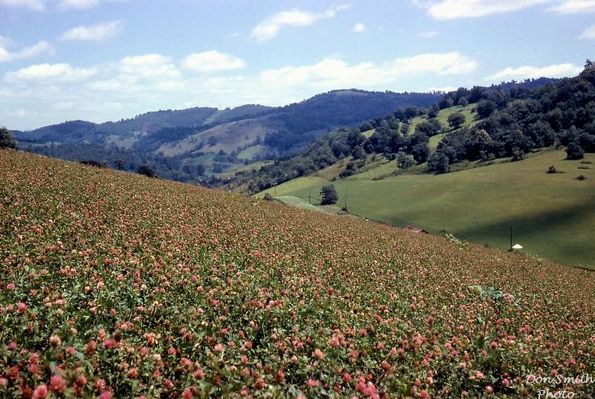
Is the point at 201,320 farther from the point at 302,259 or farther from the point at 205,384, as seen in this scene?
the point at 302,259

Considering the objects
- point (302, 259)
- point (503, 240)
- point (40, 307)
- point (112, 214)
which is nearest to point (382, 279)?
point (302, 259)

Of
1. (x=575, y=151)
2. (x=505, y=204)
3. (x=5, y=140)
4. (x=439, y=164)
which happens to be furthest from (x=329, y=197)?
(x=5, y=140)

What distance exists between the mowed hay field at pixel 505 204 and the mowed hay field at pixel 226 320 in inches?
2417

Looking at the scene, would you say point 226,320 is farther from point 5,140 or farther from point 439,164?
point 439,164

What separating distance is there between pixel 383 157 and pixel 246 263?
7495 inches

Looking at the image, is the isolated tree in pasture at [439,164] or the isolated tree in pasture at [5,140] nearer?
the isolated tree in pasture at [5,140]

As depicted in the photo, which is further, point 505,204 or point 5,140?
point 505,204

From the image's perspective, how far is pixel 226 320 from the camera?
8273 mm

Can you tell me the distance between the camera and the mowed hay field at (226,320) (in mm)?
5535

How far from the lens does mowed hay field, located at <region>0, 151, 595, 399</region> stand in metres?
5.54

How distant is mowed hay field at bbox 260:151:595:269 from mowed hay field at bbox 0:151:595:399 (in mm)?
61385

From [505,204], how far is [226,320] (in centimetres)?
9927

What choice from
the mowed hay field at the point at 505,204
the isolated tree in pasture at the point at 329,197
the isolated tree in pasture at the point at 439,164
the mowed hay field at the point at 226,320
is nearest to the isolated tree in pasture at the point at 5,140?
the mowed hay field at the point at 226,320

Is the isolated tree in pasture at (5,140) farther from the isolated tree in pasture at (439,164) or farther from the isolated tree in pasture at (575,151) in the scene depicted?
the isolated tree in pasture at (575,151)
